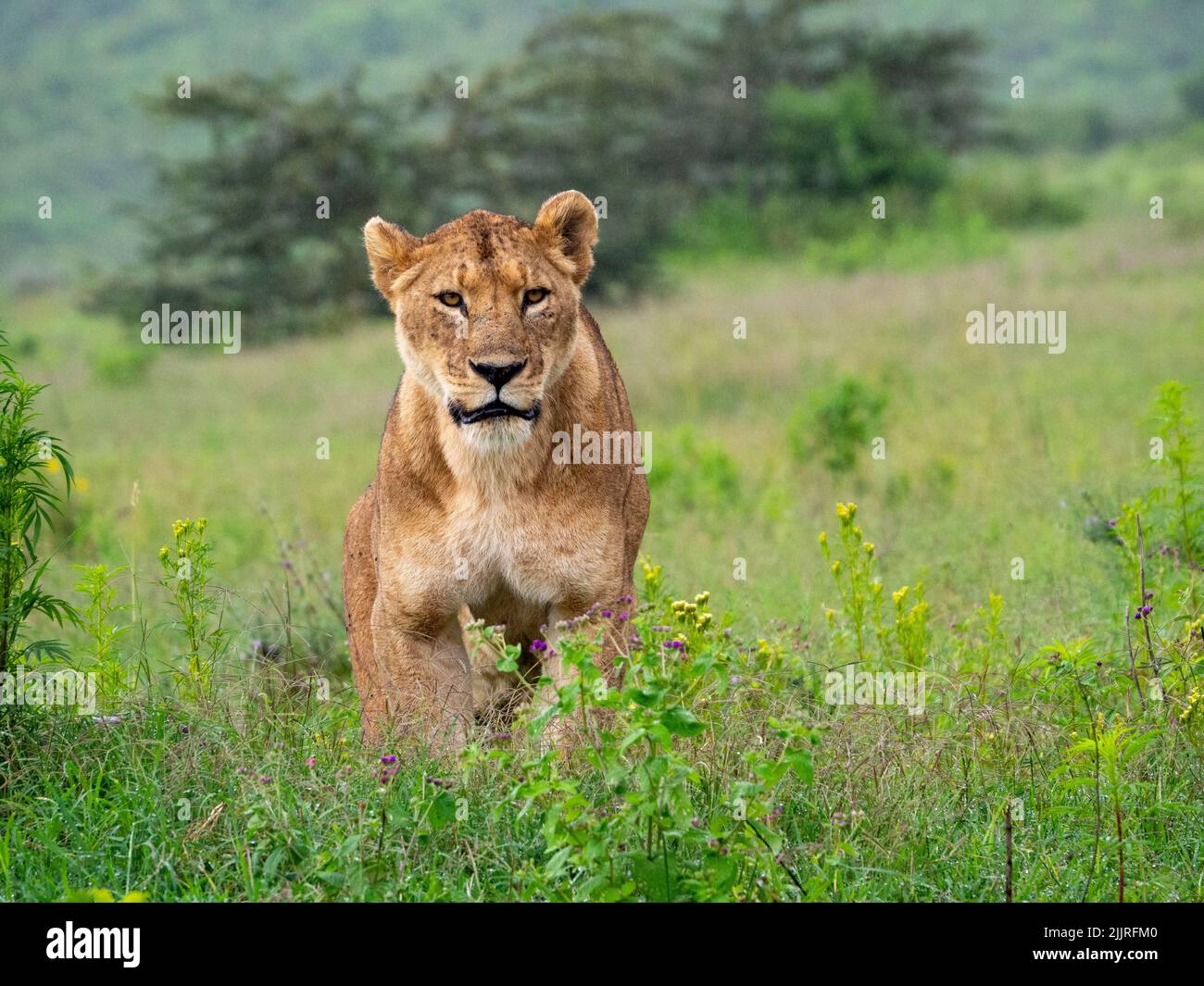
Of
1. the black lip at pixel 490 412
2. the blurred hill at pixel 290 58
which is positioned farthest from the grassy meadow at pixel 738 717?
the blurred hill at pixel 290 58

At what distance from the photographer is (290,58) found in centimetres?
5581

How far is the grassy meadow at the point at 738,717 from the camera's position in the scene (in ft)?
14.3

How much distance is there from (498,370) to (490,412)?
15 centimetres

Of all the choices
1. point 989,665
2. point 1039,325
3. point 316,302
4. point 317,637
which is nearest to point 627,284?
point 316,302

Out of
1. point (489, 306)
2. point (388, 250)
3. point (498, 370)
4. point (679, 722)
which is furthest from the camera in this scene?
point (388, 250)

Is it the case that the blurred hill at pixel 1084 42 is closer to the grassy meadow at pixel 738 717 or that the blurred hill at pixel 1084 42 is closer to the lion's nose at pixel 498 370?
the grassy meadow at pixel 738 717

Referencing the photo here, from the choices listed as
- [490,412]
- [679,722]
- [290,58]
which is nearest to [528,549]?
[490,412]

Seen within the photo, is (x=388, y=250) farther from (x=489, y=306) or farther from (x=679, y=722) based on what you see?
(x=679, y=722)

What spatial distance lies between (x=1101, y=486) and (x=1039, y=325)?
29.7ft

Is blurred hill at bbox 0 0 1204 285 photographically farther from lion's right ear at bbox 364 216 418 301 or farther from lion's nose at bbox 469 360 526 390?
lion's nose at bbox 469 360 526 390

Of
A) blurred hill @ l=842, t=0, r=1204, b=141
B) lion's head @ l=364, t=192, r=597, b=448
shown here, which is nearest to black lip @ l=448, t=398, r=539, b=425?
lion's head @ l=364, t=192, r=597, b=448

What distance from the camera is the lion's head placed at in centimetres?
542

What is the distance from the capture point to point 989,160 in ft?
114

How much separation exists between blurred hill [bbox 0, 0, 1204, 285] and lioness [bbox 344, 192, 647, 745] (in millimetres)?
37601
